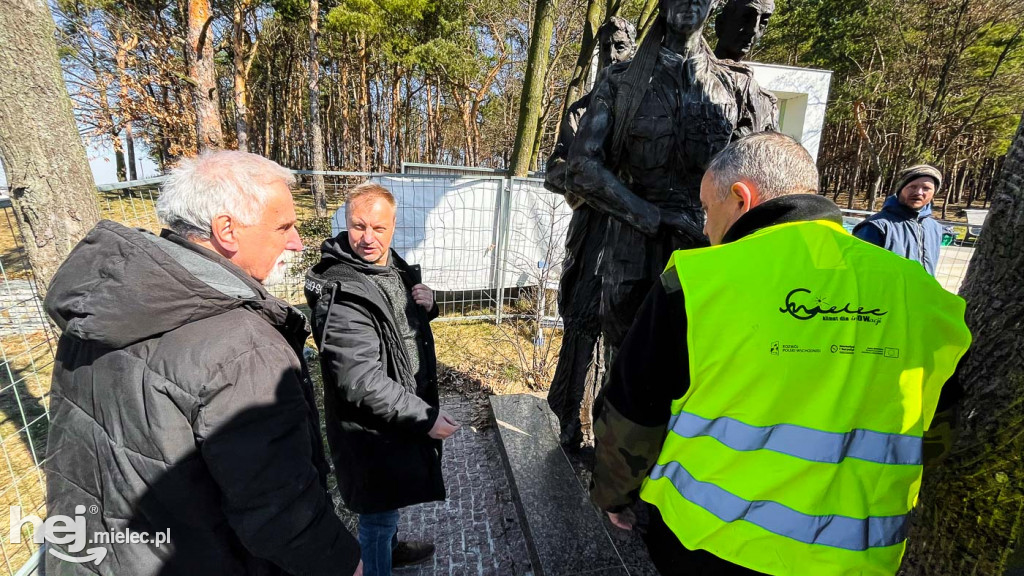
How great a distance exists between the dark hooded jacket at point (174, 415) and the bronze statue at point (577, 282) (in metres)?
1.79

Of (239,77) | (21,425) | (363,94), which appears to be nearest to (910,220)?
(21,425)

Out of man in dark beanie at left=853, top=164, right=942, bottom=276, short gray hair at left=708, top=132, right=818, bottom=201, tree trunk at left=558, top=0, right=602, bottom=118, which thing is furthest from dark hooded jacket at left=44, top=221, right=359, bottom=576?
tree trunk at left=558, top=0, right=602, bottom=118

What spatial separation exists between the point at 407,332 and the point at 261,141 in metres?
33.2

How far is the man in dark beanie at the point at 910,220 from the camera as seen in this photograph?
3584 millimetres

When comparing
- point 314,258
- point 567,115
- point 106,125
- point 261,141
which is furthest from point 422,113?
point 567,115

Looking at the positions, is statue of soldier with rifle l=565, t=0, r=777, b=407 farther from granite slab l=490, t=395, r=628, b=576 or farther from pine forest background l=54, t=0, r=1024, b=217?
pine forest background l=54, t=0, r=1024, b=217

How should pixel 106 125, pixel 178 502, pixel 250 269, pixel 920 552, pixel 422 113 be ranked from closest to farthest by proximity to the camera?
pixel 178 502 → pixel 250 269 → pixel 920 552 → pixel 106 125 → pixel 422 113

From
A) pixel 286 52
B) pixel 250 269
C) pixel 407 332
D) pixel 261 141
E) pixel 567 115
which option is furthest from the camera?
pixel 261 141

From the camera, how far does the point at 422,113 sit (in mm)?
38406

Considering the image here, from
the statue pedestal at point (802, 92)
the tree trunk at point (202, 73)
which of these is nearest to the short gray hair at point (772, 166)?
the tree trunk at point (202, 73)

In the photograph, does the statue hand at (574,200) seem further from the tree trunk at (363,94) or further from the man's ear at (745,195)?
the tree trunk at (363,94)

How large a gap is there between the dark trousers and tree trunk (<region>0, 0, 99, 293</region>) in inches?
142

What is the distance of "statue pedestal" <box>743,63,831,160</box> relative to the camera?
42.7ft

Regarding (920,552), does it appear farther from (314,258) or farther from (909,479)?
(314,258)
